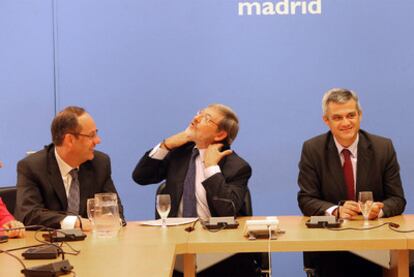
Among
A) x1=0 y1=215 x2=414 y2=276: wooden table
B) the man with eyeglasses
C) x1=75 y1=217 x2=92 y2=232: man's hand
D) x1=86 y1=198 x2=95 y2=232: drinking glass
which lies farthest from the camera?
the man with eyeglasses

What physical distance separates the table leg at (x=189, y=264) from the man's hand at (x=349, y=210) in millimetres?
864

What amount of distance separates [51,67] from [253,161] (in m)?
1.72

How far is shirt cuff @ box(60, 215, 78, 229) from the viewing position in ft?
10.7

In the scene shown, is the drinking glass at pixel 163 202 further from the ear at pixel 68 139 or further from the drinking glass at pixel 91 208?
the ear at pixel 68 139

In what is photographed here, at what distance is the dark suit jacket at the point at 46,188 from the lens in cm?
340

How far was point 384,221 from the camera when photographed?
3383 mm

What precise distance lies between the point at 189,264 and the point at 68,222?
0.67m

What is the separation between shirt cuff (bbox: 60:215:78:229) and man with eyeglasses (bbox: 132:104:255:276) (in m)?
0.77

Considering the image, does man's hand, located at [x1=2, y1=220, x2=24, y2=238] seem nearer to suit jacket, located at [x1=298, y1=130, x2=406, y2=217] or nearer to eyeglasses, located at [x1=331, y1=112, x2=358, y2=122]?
suit jacket, located at [x1=298, y1=130, x2=406, y2=217]

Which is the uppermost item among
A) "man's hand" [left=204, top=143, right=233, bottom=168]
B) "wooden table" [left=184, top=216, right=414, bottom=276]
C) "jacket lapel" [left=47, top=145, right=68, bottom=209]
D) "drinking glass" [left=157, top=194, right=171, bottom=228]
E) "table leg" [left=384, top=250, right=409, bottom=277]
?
"man's hand" [left=204, top=143, right=233, bottom=168]

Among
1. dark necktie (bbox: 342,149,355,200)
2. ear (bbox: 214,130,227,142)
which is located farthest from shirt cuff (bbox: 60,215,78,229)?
dark necktie (bbox: 342,149,355,200)

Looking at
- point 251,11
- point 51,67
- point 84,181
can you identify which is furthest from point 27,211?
point 251,11

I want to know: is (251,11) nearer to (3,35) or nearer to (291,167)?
(291,167)

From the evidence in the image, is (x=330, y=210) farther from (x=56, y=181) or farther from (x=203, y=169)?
(x=56, y=181)
